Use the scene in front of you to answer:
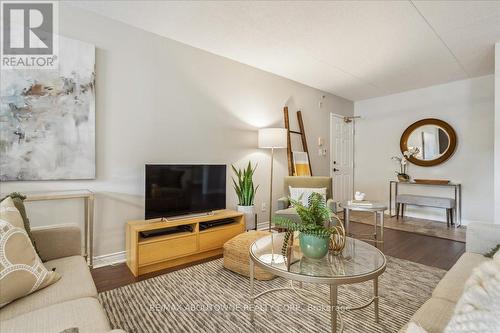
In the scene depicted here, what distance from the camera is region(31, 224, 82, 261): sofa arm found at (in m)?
1.54

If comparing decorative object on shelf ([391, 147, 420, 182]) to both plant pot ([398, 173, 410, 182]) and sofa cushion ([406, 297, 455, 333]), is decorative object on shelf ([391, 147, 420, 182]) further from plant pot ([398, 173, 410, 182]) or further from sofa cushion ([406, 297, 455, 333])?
sofa cushion ([406, 297, 455, 333])

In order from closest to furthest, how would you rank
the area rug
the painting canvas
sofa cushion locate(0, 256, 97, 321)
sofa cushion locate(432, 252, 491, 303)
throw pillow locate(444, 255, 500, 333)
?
throw pillow locate(444, 255, 500, 333) → sofa cushion locate(0, 256, 97, 321) → sofa cushion locate(432, 252, 491, 303) → the area rug → the painting canvas

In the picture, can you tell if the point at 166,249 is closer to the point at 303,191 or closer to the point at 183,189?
the point at 183,189

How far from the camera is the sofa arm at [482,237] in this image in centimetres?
175

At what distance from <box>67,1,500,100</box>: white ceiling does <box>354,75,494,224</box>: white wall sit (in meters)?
0.55

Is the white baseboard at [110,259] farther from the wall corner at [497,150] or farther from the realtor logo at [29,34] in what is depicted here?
the wall corner at [497,150]

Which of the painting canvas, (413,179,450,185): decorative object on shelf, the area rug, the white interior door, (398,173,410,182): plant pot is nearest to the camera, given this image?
the area rug

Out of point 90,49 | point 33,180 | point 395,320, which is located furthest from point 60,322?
point 90,49

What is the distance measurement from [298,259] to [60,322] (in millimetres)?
1176

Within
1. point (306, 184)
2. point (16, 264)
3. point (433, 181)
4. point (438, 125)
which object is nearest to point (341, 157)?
point (433, 181)

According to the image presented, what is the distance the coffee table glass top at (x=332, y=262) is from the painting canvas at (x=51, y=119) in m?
1.85

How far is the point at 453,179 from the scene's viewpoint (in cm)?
443

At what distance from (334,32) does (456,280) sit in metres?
2.47

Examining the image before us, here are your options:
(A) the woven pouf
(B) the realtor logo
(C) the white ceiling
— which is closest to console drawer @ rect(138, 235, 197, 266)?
(A) the woven pouf
